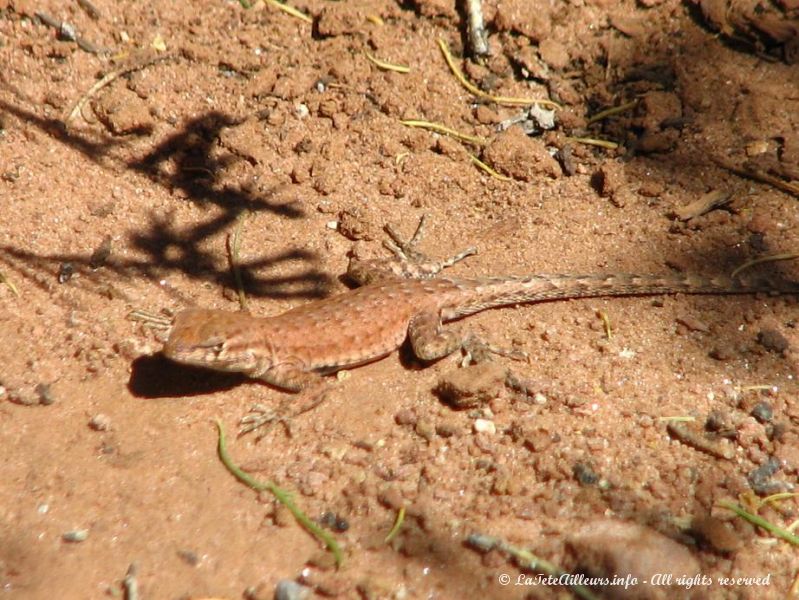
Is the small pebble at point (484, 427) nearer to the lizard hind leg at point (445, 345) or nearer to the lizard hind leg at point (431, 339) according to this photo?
the lizard hind leg at point (445, 345)

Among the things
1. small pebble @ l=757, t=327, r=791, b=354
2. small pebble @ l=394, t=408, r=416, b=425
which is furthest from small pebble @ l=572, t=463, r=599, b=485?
small pebble @ l=757, t=327, r=791, b=354

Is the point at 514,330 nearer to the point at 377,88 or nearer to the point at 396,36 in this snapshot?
the point at 377,88

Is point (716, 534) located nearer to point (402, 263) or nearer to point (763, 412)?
point (763, 412)

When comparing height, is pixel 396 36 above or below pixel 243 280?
above

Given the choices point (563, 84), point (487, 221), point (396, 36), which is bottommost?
point (487, 221)

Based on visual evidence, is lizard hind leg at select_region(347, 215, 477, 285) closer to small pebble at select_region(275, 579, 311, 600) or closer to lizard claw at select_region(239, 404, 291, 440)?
lizard claw at select_region(239, 404, 291, 440)

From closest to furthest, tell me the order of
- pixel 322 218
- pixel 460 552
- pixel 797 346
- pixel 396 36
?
pixel 460 552 → pixel 797 346 → pixel 322 218 → pixel 396 36

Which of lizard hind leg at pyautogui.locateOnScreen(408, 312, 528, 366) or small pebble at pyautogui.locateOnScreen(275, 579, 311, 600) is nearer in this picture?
small pebble at pyautogui.locateOnScreen(275, 579, 311, 600)

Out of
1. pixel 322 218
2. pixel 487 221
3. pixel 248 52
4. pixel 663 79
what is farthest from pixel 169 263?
pixel 663 79
